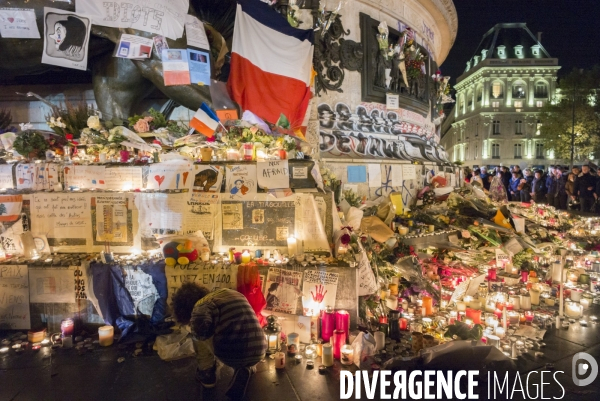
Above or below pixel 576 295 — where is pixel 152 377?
below

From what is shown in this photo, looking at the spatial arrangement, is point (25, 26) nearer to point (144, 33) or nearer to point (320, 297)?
point (144, 33)

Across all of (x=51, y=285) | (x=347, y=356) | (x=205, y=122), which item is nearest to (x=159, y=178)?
(x=205, y=122)

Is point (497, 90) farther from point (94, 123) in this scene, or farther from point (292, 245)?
point (94, 123)

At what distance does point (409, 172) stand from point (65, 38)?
23.2 ft

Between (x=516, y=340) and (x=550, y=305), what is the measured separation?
162cm

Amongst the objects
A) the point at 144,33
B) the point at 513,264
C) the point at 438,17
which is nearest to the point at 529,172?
the point at 438,17

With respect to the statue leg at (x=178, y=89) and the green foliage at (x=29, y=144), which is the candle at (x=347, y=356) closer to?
the statue leg at (x=178, y=89)

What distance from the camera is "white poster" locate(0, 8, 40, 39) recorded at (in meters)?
5.18

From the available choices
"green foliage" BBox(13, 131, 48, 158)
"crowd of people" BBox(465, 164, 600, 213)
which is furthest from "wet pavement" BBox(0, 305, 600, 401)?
"crowd of people" BBox(465, 164, 600, 213)

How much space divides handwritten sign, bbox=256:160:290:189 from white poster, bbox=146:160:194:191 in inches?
39.2

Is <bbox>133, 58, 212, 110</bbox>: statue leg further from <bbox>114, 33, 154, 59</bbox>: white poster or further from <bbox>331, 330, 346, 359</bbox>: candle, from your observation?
<bbox>331, 330, 346, 359</bbox>: candle

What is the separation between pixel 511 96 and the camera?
5469 cm

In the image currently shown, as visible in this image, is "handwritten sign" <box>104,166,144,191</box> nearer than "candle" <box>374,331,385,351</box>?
No

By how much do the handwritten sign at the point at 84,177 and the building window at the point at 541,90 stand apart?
6473 centimetres
